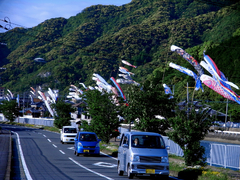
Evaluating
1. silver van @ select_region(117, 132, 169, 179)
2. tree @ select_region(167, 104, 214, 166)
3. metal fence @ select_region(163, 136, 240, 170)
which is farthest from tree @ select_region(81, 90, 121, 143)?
silver van @ select_region(117, 132, 169, 179)

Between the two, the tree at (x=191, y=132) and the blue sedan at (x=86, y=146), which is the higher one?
the tree at (x=191, y=132)

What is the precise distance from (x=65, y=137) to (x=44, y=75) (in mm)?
152029

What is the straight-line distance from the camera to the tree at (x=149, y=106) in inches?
891

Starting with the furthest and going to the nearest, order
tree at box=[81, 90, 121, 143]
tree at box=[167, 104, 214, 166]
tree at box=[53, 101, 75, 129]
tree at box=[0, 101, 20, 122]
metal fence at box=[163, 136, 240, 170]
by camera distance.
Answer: tree at box=[0, 101, 20, 122], tree at box=[53, 101, 75, 129], tree at box=[81, 90, 121, 143], tree at box=[167, 104, 214, 166], metal fence at box=[163, 136, 240, 170]

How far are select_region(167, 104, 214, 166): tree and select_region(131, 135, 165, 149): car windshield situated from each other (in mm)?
1900

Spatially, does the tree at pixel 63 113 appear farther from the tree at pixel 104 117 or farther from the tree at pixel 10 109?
the tree at pixel 10 109

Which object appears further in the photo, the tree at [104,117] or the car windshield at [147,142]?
the tree at [104,117]

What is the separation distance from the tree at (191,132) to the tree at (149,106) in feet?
22.9

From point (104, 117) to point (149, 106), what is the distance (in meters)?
7.10

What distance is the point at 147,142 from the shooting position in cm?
1345

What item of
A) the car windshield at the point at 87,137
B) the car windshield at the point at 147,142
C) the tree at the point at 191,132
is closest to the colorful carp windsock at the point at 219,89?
the car windshield at the point at 87,137

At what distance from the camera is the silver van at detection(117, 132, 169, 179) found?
1237 centimetres

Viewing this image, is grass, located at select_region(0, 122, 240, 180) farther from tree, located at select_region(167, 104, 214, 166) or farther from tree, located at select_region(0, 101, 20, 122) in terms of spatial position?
tree, located at select_region(0, 101, 20, 122)

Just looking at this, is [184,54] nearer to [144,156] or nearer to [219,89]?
[219,89]
